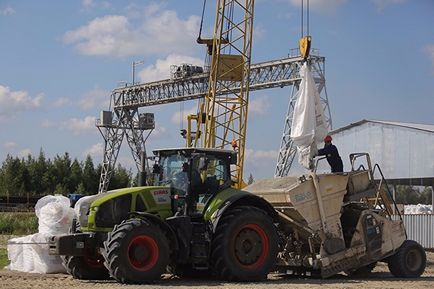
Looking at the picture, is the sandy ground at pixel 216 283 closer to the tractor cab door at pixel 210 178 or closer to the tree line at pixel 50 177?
the tractor cab door at pixel 210 178

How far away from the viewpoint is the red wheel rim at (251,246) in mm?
15185

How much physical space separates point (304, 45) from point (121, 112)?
41720mm

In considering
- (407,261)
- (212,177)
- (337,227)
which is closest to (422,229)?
(407,261)

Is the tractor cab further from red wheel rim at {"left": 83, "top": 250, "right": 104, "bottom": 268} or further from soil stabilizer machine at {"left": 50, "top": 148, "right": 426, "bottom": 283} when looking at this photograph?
red wheel rim at {"left": 83, "top": 250, "right": 104, "bottom": 268}

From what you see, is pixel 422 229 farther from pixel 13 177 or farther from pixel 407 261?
pixel 13 177

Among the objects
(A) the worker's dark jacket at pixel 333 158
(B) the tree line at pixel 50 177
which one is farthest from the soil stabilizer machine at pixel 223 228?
(B) the tree line at pixel 50 177

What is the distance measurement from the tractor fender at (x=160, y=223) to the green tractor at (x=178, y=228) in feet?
0.06

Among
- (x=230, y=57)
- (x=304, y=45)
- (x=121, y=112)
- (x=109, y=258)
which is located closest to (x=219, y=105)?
(x=230, y=57)

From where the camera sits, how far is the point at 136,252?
1406 centimetres

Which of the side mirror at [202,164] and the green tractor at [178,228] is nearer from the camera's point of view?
the green tractor at [178,228]

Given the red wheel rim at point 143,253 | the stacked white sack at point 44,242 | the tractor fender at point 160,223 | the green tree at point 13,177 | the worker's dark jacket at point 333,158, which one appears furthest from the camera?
the green tree at point 13,177

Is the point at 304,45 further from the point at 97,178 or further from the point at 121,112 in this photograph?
the point at 97,178

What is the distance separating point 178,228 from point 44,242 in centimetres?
405

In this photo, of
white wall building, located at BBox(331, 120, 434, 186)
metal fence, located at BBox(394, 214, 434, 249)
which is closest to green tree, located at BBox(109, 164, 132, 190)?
white wall building, located at BBox(331, 120, 434, 186)
